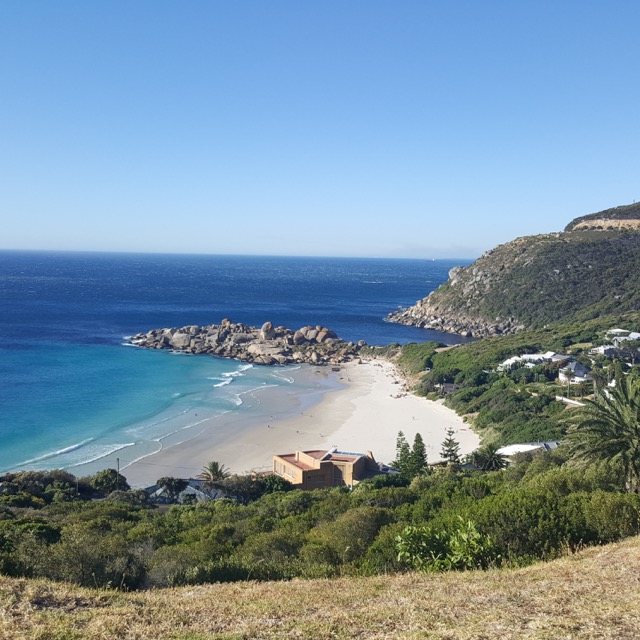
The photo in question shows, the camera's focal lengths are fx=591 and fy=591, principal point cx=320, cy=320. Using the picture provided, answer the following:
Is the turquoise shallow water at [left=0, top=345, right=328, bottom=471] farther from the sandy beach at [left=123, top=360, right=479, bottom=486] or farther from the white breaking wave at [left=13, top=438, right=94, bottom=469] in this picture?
the sandy beach at [left=123, top=360, right=479, bottom=486]

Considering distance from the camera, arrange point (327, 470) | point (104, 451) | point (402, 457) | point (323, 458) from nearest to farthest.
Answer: point (327, 470) → point (323, 458) → point (402, 457) → point (104, 451)

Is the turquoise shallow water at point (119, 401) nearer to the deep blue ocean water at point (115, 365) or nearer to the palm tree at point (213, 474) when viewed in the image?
the deep blue ocean water at point (115, 365)

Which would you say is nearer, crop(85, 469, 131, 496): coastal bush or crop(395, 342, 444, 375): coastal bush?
crop(85, 469, 131, 496): coastal bush

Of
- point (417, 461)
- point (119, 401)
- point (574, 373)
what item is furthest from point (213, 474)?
point (574, 373)

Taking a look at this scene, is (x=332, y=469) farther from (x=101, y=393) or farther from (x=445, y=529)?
(x=101, y=393)

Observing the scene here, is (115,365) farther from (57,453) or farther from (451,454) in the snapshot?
(451,454)

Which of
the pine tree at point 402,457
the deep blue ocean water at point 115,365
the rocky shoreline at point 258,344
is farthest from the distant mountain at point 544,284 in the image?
the pine tree at point 402,457

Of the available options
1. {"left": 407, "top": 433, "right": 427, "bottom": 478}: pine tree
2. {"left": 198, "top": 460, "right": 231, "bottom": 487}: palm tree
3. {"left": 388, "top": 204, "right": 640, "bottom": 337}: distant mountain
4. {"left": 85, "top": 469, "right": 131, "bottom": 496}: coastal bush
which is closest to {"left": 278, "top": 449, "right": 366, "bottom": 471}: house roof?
{"left": 407, "top": 433, "right": 427, "bottom": 478}: pine tree

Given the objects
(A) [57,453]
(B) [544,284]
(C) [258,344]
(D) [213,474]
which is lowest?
(A) [57,453]
